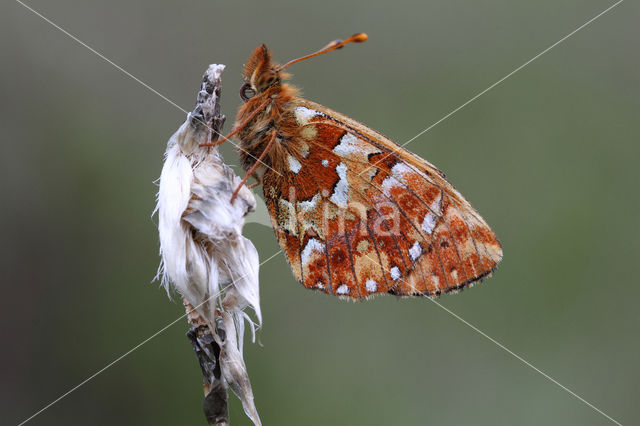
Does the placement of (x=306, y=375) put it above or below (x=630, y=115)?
below

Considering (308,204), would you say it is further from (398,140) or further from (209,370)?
(398,140)

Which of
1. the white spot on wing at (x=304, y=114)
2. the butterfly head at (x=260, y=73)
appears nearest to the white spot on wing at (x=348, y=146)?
the white spot on wing at (x=304, y=114)

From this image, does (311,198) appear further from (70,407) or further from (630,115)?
(630,115)

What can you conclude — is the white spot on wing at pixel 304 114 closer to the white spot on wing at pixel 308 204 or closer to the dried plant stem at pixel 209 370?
the white spot on wing at pixel 308 204

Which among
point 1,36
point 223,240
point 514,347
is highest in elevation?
point 1,36

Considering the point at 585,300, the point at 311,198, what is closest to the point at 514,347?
the point at 585,300

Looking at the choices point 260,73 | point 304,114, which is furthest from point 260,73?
point 304,114
